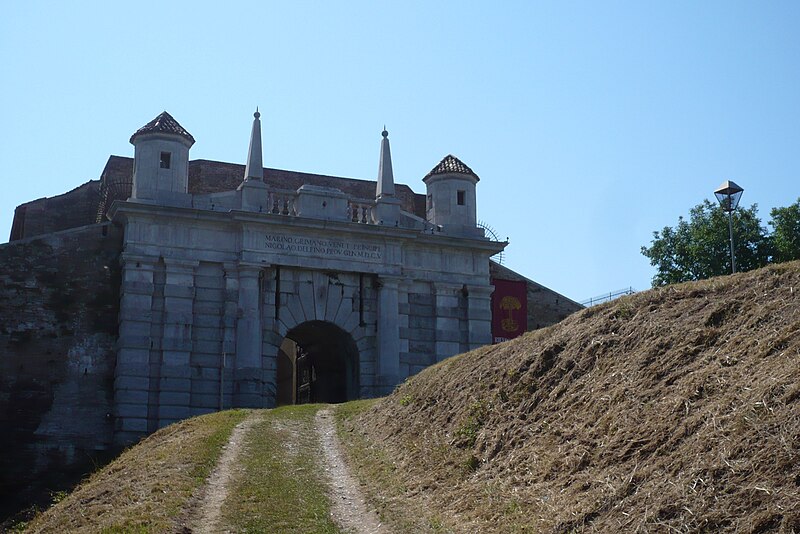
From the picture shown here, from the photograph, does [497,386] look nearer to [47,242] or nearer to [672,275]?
[47,242]

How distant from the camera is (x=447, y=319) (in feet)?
108

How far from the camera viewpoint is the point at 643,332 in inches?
615

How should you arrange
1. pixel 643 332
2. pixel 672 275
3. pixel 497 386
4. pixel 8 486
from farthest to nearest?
pixel 672 275
pixel 8 486
pixel 497 386
pixel 643 332

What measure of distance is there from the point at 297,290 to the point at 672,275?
22.7 meters

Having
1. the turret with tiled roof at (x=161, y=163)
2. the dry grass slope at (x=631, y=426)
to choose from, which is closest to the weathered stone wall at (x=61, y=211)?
the turret with tiled roof at (x=161, y=163)

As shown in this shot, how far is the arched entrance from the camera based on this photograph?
3198cm

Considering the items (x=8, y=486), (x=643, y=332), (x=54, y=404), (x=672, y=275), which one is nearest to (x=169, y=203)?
(x=54, y=404)

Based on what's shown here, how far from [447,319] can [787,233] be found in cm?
1793

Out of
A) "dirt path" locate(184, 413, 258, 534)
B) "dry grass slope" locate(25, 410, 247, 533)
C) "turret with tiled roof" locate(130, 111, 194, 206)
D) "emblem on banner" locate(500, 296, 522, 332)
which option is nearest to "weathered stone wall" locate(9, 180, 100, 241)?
"turret with tiled roof" locate(130, 111, 194, 206)

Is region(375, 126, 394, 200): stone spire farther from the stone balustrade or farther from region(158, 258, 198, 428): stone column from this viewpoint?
region(158, 258, 198, 428): stone column

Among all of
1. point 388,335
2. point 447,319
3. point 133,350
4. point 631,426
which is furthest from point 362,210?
point 631,426

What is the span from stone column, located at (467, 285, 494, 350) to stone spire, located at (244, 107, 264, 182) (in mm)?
7769

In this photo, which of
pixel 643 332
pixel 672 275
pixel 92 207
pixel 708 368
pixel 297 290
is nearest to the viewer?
pixel 708 368

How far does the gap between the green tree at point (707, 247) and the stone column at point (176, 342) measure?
78.5ft
